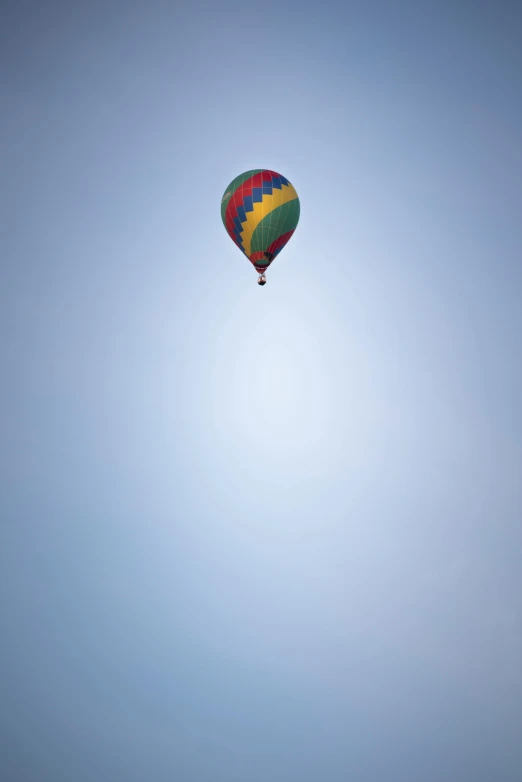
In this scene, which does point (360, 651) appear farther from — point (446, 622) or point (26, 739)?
point (26, 739)

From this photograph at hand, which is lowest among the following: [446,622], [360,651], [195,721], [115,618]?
[195,721]

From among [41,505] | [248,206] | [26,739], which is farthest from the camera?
[41,505]

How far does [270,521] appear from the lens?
59688 mm

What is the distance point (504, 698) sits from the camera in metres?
32.1

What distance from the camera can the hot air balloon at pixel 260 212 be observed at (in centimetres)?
1501

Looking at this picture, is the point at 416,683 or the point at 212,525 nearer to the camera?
the point at 416,683

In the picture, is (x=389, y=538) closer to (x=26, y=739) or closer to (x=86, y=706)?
(x=86, y=706)

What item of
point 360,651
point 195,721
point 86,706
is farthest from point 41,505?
point 360,651

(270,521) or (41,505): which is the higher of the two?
(270,521)

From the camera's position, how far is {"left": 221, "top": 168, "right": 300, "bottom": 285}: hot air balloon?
15008mm

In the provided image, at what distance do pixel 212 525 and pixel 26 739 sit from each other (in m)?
31.9

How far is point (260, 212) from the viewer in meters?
15.0

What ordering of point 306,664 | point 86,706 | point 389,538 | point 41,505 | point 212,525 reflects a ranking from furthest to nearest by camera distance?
point 212,525 → point 389,538 → point 41,505 → point 306,664 → point 86,706

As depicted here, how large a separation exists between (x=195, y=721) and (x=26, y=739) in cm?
1101
